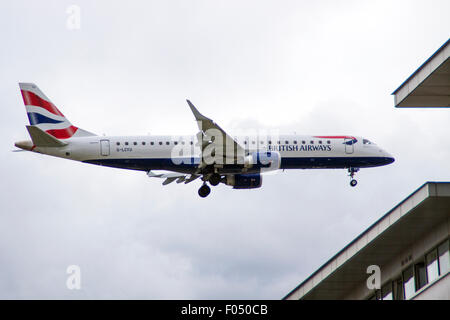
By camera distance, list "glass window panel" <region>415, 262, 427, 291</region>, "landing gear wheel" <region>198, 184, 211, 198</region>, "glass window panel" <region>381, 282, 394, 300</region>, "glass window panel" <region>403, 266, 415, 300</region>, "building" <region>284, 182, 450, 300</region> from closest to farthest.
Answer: "building" <region>284, 182, 450, 300</region> < "glass window panel" <region>415, 262, 427, 291</region> < "glass window panel" <region>403, 266, 415, 300</region> < "glass window panel" <region>381, 282, 394, 300</region> < "landing gear wheel" <region>198, 184, 211, 198</region>

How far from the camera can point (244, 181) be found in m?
61.0

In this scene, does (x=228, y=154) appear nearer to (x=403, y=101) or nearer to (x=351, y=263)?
(x=403, y=101)

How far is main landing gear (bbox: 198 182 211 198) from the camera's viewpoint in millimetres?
60125

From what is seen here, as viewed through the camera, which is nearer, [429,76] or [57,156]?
[429,76]

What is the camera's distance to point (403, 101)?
4431cm

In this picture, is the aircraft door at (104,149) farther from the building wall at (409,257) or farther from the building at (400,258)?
the building wall at (409,257)

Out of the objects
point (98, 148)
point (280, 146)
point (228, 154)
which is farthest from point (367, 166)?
point (98, 148)

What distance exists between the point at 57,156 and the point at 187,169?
924 cm

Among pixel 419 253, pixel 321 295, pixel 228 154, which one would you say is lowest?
pixel 321 295

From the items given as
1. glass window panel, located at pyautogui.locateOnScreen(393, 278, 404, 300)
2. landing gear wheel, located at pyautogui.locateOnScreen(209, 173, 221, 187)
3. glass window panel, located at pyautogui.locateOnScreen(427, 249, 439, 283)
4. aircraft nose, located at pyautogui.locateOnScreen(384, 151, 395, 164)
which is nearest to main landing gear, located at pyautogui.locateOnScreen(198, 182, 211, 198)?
landing gear wheel, located at pyautogui.locateOnScreen(209, 173, 221, 187)

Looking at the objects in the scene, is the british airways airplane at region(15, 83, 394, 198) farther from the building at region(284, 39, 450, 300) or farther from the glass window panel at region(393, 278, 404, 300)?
the glass window panel at region(393, 278, 404, 300)

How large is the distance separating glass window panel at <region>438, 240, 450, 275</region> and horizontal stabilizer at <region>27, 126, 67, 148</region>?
31.0m

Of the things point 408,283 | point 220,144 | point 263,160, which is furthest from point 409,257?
point 220,144

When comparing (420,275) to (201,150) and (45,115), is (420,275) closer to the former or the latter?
(201,150)
